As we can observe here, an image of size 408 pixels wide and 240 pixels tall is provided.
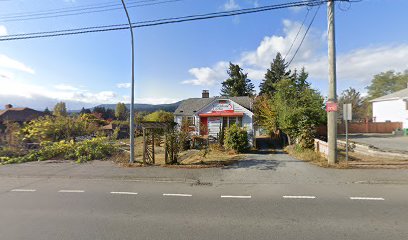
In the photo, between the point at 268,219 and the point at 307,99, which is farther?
the point at 307,99

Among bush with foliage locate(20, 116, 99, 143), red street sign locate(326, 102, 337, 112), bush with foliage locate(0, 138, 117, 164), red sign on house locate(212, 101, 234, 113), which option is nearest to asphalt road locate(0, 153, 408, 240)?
red street sign locate(326, 102, 337, 112)

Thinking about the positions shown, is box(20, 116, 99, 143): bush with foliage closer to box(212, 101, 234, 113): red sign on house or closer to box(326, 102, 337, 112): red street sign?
box(212, 101, 234, 113): red sign on house

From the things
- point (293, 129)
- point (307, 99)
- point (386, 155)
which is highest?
point (307, 99)

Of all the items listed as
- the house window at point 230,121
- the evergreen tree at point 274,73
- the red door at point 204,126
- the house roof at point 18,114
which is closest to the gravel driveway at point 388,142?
the house window at point 230,121

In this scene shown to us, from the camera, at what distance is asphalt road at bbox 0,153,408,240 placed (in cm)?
416

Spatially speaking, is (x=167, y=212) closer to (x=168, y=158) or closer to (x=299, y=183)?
(x=299, y=183)

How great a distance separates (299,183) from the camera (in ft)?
24.4

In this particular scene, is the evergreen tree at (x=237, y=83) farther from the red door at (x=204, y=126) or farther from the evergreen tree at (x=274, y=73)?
the red door at (x=204, y=126)

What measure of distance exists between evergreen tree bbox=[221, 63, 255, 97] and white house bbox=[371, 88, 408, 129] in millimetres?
25316

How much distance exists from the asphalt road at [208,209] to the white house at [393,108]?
1019 inches

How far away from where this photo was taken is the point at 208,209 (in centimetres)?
535

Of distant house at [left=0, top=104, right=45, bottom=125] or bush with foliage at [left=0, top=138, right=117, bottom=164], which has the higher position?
distant house at [left=0, top=104, right=45, bottom=125]

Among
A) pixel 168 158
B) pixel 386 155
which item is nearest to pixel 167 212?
pixel 168 158

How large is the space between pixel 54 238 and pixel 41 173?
739 centimetres
